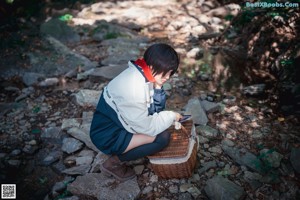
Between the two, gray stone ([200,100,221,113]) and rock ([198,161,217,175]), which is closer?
rock ([198,161,217,175])

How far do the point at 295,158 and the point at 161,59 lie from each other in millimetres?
1914

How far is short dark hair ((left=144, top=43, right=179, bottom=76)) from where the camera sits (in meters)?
2.46

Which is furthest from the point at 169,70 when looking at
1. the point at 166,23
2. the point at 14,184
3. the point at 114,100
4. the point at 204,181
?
the point at 166,23

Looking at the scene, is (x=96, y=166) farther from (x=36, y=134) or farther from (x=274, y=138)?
(x=274, y=138)

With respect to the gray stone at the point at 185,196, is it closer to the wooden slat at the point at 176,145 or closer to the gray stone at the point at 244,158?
the wooden slat at the point at 176,145

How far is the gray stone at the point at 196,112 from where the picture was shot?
147 inches

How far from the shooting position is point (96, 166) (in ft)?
10.4

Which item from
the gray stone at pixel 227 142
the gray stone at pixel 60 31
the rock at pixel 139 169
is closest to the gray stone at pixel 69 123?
the rock at pixel 139 169

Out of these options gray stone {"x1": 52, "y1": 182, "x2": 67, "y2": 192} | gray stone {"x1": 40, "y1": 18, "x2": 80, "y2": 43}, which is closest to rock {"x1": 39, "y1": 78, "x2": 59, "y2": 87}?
gray stone {"x1": 40, "y1": 18, "x2": 80, "y2": 43}

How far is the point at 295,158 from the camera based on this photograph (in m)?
3.08

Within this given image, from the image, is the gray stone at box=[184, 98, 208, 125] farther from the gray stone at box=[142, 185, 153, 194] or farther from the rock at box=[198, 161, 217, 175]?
the gray stone at box=[142, 185, 153, 194]

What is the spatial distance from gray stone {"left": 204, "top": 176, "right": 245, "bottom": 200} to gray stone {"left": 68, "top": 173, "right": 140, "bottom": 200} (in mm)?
728

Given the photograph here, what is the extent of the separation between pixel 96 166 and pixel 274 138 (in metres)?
2.19

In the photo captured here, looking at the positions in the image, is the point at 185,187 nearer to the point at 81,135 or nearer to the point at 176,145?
the point at 176,145
